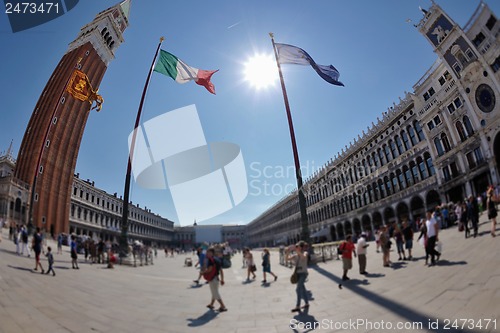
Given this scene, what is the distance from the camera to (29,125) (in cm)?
523

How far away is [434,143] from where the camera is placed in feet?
101

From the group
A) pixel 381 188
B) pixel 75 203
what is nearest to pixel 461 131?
pixel 381 188

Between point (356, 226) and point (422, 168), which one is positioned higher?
point (422, 168)

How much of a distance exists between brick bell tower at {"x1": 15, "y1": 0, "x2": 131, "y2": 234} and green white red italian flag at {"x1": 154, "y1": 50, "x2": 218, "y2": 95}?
667cm

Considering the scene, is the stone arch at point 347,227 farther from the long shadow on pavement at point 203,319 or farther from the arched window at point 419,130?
the long shadow on pavement at point 203,319

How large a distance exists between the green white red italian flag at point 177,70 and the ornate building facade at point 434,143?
62.2 ft

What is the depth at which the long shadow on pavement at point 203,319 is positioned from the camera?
207 inches

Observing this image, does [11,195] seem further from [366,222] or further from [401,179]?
[366,222]

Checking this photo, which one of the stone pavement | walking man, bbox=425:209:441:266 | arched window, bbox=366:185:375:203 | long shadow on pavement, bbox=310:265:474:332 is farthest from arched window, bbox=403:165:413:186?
long shadow on pavement, bbox=310:265:474:332

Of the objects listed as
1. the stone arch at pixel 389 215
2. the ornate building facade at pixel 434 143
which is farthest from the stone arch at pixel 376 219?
the stone arch at pixel 389 215

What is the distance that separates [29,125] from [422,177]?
3989 centimetres

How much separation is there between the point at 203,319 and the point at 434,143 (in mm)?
36683

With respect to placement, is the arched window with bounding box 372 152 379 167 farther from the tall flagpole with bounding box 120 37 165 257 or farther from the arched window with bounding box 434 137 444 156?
the tall flagpole with bounding box 120 37 165 257

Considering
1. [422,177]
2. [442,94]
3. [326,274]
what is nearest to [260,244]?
[422,177]
